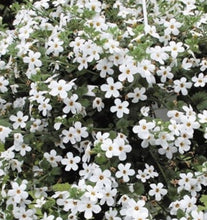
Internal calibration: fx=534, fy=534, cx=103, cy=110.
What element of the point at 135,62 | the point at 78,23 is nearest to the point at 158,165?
the point at 135,62

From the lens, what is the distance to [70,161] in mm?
1639

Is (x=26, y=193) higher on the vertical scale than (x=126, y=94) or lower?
lower

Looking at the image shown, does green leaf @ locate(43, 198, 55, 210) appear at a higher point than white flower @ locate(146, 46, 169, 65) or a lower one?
lower

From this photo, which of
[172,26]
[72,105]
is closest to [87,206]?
[72,105]

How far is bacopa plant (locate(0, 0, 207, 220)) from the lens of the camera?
1539 mm

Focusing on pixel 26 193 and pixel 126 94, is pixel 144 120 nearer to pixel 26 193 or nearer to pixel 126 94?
pixel 126 94

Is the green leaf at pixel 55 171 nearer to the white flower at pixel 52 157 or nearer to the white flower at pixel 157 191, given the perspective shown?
the white flower at pixel 52 157

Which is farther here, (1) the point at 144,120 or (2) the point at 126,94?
(2) the point at 126,94

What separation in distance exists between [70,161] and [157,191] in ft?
0.92

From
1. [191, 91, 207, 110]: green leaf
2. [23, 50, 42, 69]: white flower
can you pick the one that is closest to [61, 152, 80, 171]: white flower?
[23, 50, 42, 69]: white flower

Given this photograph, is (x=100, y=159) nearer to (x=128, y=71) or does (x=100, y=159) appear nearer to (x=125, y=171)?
(x=125, y=171)

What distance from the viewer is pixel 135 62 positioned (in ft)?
5.24

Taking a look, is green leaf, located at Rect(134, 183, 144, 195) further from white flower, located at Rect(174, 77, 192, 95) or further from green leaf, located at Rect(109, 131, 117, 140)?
white flower, located at Rect(174, 77, 192, 95)

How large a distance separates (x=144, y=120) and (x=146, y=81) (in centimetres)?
17
